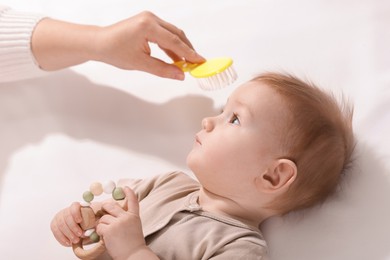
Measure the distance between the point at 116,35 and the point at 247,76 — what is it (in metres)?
0.29

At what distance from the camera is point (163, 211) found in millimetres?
1002

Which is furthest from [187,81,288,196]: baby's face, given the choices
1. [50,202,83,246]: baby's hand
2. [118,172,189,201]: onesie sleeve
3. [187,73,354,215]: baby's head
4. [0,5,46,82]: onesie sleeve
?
[0,5,46,82]: onesie sleeve

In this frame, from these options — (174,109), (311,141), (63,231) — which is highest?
(311,141)

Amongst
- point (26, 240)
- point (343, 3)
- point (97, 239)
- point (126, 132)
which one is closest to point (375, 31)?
point (343, 3)

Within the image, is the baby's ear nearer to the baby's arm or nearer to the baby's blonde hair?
the baby's blonde hair

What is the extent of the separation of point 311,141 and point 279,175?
0.08m

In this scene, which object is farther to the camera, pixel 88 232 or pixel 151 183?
pixel 151 183

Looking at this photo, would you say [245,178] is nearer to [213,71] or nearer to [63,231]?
[213,71]

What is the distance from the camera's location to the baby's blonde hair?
925 mm

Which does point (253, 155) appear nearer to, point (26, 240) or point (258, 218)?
point (258, 218)

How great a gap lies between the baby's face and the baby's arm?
147 mm

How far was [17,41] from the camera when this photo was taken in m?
1.18

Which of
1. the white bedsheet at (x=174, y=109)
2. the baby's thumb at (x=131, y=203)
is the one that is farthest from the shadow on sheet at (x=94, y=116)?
the baby's thumb at (x=131, y=203)

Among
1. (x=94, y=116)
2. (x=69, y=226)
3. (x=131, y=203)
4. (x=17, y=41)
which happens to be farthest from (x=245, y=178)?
(x=17, y=41)
